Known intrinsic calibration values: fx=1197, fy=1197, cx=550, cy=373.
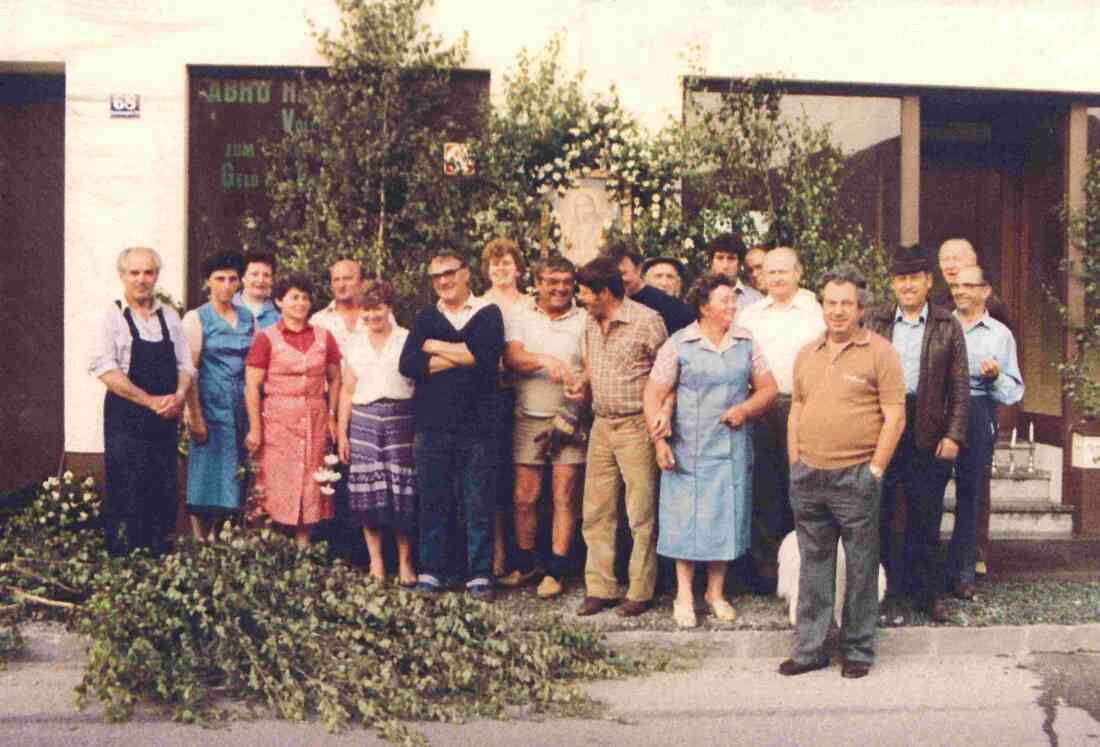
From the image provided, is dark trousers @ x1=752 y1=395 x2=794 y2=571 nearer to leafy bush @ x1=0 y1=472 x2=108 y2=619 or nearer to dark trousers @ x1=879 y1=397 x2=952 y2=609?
dark trousers @ x1=879 y1=397 x2=952 y2=609

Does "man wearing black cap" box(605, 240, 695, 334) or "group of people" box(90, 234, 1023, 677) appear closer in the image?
"group of people" box(90, 234, 1023, 677)

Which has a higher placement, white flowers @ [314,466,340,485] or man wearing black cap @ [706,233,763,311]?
man wearing black cap @ [706,233,763,311]

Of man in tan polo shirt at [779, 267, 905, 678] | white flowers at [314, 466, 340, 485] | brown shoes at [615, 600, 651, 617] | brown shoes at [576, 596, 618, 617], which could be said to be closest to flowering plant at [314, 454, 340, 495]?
white flowers at [314, 466, 340, 485]

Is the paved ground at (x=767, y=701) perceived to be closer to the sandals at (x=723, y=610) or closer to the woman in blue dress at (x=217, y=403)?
the sandals at (x=723, y=610)

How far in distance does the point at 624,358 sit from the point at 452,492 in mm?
1282

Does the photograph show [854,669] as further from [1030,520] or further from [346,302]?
[1030,520]

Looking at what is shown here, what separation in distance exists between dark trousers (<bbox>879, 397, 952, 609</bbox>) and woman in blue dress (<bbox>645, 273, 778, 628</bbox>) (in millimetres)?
826

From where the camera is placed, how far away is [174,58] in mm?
9359

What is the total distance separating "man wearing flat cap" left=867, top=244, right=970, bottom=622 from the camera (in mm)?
6613

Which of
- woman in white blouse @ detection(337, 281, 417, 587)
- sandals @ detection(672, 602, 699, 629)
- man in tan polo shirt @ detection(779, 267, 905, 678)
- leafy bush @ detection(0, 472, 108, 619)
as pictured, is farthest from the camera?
woman in white blouse @ detection(337, 281, 417, 587)

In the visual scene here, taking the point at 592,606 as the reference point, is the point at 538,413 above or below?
above

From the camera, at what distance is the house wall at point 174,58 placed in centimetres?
931

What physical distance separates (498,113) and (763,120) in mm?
2032

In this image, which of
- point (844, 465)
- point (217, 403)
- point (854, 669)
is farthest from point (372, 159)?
point (854, 669)
